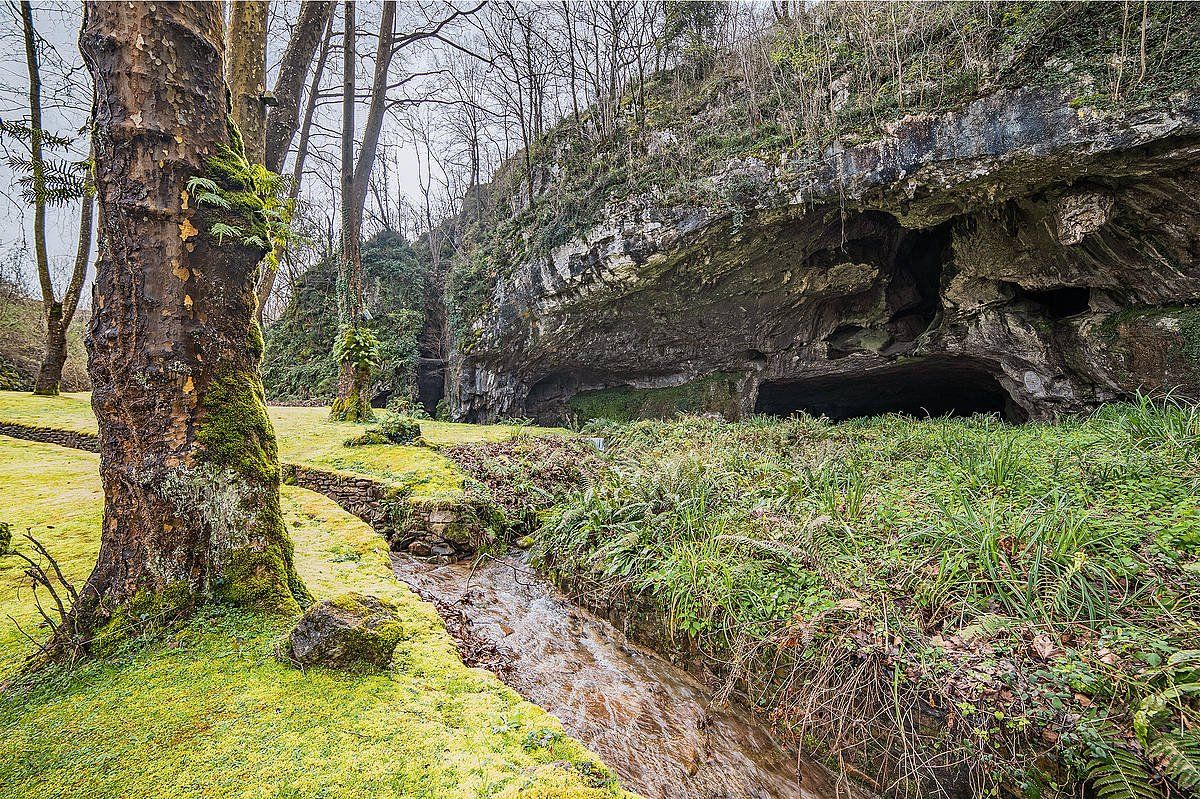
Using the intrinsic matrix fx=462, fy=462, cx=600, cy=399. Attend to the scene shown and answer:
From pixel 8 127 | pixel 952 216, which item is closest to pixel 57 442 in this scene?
pixel 8 127

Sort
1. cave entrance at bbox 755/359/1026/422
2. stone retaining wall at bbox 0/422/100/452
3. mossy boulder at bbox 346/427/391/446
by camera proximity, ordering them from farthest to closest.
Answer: cave entrance at bbox 755/359/1026/422
mossy boulder at bbox 346/427/391/446
stone retaining wall at bbox 0/422/100/452

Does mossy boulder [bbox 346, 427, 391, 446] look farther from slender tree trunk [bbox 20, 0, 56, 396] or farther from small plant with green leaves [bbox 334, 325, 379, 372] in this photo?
slender tree trunk [bbox 20, 0, 56, 396]

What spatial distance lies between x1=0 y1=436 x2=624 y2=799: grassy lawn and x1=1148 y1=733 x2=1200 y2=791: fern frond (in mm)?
2138

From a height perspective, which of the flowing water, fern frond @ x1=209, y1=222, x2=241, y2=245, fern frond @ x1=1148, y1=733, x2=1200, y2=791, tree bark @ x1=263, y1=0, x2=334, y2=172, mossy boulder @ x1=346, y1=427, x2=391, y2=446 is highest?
tree bark @ x1=263, y1=0, x2=334, y2=172

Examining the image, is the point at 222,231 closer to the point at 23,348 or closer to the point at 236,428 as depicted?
the point at 236,428

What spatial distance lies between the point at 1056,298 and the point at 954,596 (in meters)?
8.17

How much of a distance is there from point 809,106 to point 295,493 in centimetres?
922

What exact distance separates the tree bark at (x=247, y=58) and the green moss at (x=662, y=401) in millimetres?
9592

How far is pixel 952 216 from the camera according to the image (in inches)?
300

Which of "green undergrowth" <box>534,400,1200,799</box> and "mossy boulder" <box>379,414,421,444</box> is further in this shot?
"mossy boulder" <box>379,414,421,444</box>

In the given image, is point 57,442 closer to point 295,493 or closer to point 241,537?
point 295,493

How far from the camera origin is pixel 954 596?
110 inches

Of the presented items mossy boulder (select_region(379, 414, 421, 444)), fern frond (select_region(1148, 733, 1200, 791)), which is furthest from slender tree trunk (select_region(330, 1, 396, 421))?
fern frond (select_region(1148, 733, 1200, 791))

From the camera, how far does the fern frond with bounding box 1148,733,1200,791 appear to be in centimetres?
173
